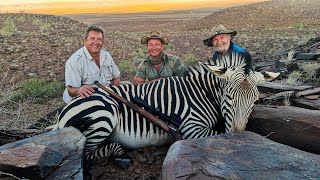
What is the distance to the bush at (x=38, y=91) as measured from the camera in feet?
31.2

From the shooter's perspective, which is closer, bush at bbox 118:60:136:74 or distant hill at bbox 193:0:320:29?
bush at bbox 118:60:136:74

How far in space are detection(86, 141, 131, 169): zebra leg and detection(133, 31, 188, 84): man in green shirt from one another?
1943 millimetres

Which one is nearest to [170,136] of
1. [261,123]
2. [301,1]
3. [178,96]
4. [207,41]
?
[178,96]

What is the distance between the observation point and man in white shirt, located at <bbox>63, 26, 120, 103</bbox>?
205 inches

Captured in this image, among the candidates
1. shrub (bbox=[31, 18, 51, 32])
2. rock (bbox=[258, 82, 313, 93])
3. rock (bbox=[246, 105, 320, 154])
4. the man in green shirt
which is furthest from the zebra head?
shrub (bbox=[31, 18, 51, 32])

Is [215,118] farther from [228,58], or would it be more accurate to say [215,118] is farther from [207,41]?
[207,41]

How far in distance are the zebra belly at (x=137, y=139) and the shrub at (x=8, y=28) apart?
13378 mm

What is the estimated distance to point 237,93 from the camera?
3.91 metres

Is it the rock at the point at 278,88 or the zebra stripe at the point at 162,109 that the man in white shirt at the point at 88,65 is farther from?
the rock at the point at 278,88

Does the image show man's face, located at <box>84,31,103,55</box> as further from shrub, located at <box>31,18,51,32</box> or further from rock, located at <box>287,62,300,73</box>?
shrub, located at <box>31,18,51,32</box>

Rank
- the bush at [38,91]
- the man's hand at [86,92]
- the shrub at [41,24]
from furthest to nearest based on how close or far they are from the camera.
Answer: the shrub at [41,24] → the bush at [38,91] → the man's hand at [86,92]

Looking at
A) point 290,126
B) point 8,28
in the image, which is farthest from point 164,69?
point 8,28

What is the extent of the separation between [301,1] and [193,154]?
136 feet

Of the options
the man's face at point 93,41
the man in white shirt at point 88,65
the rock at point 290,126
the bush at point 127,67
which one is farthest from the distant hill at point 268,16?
the rock at point 290,126
